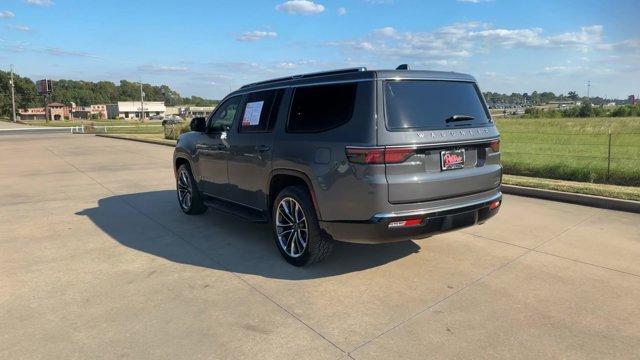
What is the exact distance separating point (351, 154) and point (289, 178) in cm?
106

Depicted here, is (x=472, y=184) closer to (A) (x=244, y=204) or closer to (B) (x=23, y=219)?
(A) (x=244, y=204)

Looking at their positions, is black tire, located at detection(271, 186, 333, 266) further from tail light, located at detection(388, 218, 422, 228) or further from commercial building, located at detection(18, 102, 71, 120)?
commercial building, located at detection(18, 102, 71, 120)

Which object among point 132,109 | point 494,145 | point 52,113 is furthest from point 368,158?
point 52,113

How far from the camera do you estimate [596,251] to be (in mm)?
5156

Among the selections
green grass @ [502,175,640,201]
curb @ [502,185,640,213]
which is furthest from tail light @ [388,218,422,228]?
green grass @ [502,175,640,201]

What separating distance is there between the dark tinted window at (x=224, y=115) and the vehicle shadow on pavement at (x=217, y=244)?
1.35m

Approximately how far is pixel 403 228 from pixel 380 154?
666 mm

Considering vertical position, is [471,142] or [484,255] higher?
[471,142]

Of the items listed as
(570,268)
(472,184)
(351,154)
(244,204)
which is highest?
(351,154)

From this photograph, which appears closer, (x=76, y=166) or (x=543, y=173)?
(x=543, y=173)

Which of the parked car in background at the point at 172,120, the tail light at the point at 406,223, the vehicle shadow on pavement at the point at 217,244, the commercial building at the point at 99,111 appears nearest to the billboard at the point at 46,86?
the parked car in background at the point at 172,120

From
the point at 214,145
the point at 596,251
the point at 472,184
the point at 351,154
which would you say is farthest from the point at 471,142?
the point at 214,145

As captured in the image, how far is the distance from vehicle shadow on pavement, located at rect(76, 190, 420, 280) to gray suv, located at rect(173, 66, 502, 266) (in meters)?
0.25

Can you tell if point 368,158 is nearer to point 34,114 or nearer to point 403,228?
point 403,228
